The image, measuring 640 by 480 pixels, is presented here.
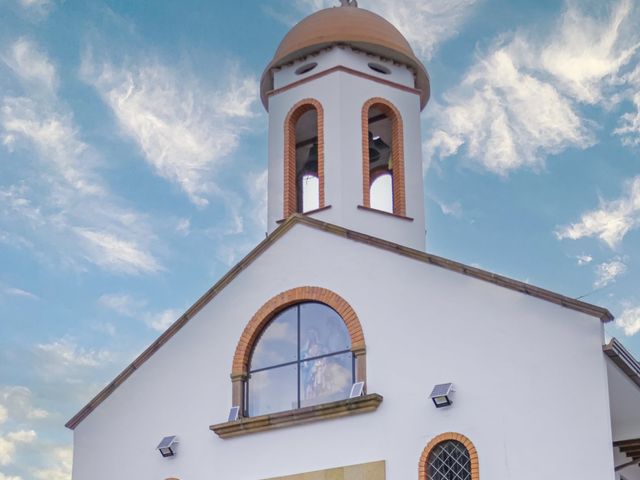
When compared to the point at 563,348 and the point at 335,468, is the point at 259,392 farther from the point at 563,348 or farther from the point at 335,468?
the point at 563,348

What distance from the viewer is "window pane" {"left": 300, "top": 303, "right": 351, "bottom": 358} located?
67.6ft

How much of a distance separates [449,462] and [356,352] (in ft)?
8.39

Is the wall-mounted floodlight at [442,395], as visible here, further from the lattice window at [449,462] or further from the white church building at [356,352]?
the lattice window at [449,462]

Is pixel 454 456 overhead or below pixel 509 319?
below

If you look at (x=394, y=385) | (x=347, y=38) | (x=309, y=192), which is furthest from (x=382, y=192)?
(x=394, y=385)

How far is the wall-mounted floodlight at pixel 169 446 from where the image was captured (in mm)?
21359

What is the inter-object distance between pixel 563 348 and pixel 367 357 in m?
3.40

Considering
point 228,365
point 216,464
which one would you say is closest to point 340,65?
point 228,365

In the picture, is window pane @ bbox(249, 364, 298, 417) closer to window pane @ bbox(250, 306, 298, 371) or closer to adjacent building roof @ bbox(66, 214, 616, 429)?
window pane @ bbox(250, 306, 298, 371)

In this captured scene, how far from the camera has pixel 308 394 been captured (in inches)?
813

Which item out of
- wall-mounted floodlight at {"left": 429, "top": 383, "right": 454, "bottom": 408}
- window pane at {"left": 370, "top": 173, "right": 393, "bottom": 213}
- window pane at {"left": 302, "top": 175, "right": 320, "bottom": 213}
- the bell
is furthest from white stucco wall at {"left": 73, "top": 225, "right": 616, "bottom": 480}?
the bell

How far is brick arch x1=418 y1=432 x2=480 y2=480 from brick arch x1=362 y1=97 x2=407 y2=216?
6278mm

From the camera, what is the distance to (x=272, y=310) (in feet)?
70.4

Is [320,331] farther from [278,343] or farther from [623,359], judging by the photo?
[623,359]
